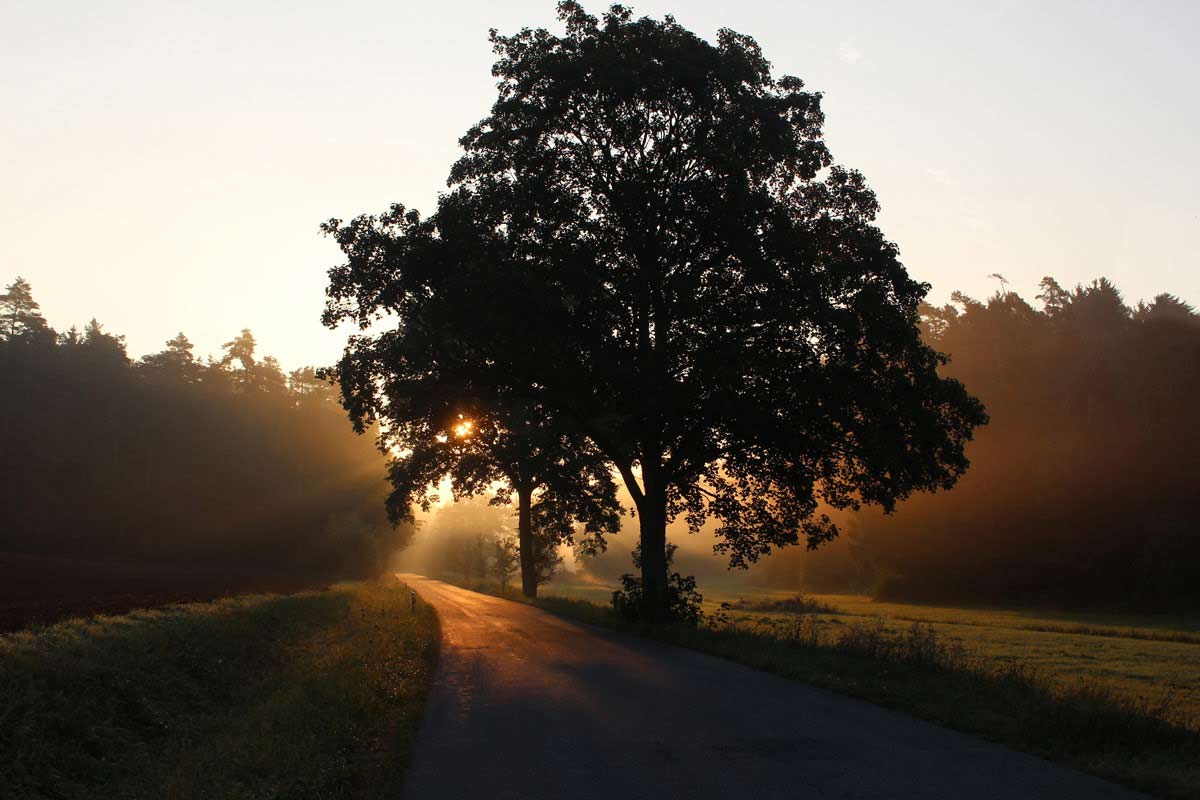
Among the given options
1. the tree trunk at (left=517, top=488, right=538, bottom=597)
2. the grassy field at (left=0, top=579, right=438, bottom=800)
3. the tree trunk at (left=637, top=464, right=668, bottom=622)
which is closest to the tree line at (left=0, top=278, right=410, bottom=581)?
the tree trunk at (left=517, top=488, right=538, bottom=597)

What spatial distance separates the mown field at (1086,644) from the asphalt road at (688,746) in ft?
14.2

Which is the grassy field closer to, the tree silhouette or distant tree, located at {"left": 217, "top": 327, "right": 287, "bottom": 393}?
the tree silhouette

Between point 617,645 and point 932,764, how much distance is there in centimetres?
1215

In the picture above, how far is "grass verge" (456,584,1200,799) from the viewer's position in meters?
8.88

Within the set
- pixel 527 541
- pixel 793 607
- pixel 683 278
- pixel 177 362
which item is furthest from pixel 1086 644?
pixel 177 362

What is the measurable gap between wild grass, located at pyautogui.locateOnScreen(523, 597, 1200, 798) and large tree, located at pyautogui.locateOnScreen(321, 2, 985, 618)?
6.51m

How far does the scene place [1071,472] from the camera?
56000 mm

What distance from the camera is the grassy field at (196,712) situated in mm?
8766

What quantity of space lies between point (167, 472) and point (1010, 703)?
9568 cm

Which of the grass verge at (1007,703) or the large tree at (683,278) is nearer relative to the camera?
the grass verge at (1007,703)

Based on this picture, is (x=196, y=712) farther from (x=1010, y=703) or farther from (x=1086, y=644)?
(x=1086, y=644)

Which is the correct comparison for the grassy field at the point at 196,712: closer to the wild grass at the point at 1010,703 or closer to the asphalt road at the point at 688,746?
the asphalt road at the point at 688,746

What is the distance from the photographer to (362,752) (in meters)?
9.49

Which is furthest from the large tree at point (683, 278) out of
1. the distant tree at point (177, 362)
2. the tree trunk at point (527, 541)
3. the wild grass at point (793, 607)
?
the distant tree at point (177, 362)
